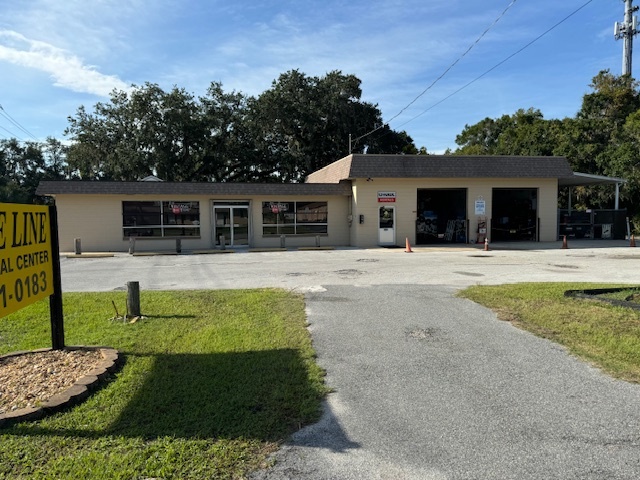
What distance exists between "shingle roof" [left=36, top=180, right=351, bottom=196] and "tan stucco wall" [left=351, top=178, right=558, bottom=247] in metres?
1.32

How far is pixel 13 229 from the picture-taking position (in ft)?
14.5

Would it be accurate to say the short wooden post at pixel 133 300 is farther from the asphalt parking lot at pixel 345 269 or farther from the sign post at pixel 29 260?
the asphalt parking lot at pixel 345 269

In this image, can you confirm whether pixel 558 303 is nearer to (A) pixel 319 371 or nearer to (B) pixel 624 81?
(A) pixel 319 371

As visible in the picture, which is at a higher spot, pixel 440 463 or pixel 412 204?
pixel 412 204

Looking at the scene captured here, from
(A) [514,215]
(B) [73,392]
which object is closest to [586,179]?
A: (A) [514,215]

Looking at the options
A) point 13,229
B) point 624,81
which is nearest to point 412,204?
point 13,229

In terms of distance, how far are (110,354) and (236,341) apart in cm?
149

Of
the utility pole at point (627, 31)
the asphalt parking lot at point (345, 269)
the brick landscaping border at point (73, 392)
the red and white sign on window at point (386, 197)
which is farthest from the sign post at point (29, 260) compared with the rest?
the utility pole at point (627, 31)

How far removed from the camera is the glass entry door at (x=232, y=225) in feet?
74.2

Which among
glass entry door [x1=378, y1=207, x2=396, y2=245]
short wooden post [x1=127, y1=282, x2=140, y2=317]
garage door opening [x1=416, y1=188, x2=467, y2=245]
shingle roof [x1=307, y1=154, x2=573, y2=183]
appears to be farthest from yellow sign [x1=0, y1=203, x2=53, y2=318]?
garage door opening [x1=416, y1=188, x2=467, y2=245]

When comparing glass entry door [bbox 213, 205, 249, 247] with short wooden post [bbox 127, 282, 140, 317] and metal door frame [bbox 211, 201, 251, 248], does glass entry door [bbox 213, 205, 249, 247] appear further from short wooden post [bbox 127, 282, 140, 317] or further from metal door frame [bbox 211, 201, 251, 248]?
short wooden post [bbox 127, 282, 140, 317]

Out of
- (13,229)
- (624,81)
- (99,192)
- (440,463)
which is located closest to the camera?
(440,463)

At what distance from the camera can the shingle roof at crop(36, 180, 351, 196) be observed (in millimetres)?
20502

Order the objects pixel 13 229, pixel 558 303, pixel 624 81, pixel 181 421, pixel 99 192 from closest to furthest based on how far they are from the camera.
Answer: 1. pixel 181 421
2. pixel 13 229
3. pixel 558 303
4. pixel 99 192
5. pixel 624 81
